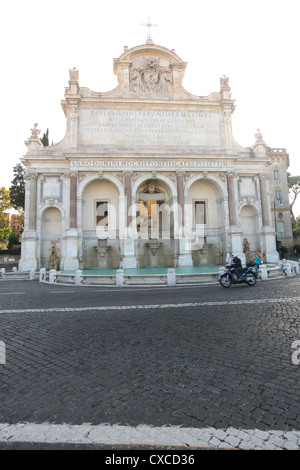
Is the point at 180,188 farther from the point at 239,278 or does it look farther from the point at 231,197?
the point at 239,278

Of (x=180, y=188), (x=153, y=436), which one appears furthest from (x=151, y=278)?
(x=153, y=436)

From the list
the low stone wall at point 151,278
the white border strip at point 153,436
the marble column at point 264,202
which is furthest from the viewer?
the marble column at point 264,202

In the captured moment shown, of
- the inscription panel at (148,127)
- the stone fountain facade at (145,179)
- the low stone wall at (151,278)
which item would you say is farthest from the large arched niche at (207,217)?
the low stone wall at (151,278)

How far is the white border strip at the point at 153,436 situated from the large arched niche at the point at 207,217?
2035cm

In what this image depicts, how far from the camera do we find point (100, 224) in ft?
74.5

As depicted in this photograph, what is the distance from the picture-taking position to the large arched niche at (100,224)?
22.1m

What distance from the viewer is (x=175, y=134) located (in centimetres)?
2334

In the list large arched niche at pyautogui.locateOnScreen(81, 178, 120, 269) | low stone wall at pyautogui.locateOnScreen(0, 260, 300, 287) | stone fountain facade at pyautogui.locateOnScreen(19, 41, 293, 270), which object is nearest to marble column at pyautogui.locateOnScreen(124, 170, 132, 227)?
stone fountain facade at pyautogui.locateOnScreen(19, 41, 293, 270)

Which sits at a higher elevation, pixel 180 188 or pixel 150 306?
pixel 180 188

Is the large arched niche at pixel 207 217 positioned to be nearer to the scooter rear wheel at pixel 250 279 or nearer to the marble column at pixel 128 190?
the marble column at pixel 128 190

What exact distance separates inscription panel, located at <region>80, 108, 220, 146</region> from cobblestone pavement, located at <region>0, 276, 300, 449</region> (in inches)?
779

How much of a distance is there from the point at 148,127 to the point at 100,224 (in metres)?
9.60

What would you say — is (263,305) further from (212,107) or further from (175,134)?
(212,107)

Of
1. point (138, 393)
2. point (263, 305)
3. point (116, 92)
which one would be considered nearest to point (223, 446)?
point (138, 393)
